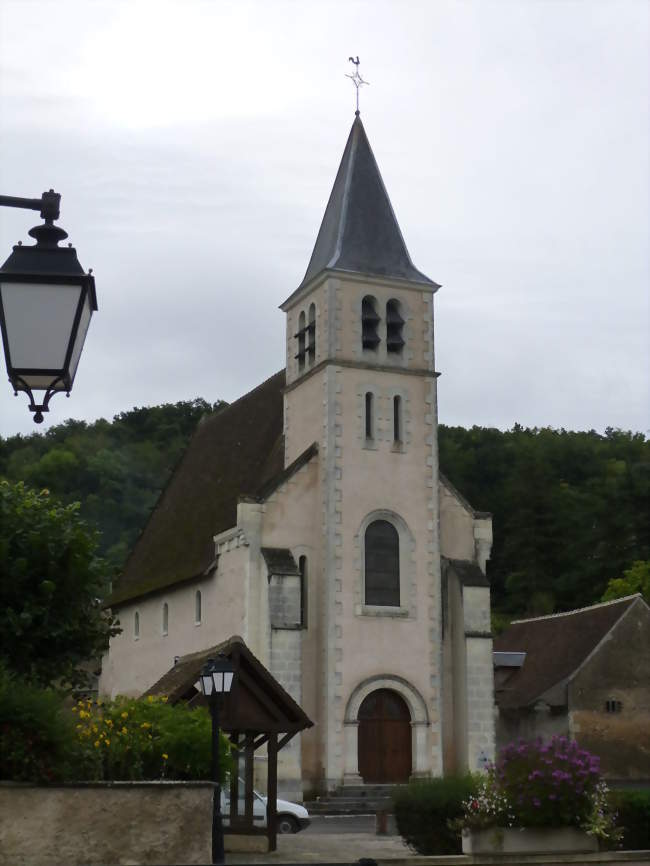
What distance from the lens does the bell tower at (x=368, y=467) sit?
34.0 meters

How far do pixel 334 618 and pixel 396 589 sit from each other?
2.22 meters

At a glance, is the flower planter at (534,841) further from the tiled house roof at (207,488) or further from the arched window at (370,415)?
the arched window at (370,415)

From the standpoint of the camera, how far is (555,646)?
149 feet

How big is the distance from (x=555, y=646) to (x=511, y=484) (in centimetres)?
3009

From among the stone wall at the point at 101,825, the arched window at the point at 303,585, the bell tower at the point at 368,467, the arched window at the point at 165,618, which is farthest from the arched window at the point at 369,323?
the stone wall at the point at 101,825

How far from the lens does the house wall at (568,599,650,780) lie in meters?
40.1

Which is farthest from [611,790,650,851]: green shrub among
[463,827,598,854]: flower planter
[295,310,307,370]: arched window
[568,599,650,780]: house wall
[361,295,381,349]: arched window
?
[568,599,650,780]: house wall

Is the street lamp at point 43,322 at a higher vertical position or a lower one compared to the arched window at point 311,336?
lower

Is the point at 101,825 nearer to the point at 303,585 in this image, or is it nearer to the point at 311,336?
the point at 303,585

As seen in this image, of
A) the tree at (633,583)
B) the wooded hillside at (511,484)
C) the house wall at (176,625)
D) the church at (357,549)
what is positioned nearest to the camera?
the church at (357,549)

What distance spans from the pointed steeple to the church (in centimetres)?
5

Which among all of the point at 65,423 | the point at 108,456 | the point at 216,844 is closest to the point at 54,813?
the point at 216,844

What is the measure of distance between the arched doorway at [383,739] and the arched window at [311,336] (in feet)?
31.8

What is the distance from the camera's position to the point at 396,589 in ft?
116
